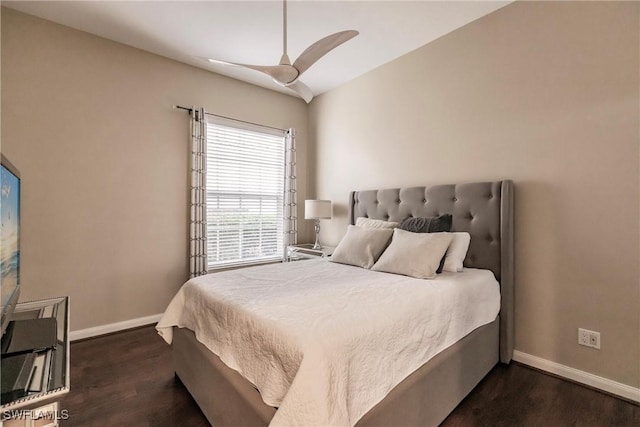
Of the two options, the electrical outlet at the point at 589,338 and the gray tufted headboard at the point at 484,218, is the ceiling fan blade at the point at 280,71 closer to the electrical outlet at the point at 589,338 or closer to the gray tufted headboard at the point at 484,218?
the gray tufted headboard at the point at 484,218

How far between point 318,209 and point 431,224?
1.51m

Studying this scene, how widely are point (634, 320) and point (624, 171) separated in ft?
3.07

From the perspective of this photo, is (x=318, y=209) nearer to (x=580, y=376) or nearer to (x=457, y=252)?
(x=457, y=252)

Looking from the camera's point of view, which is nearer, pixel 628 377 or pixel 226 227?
pixel 628 377

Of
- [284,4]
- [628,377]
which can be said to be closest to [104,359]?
[284,4]

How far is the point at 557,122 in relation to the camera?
2.11 m

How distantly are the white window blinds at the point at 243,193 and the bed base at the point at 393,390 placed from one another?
5.68 ft

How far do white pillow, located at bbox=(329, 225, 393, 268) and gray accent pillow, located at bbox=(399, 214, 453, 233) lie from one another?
0.66 ft

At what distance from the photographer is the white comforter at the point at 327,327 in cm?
107

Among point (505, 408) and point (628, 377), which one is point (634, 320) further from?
point (505, 408)

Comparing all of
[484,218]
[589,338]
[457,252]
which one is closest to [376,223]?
[457,252]

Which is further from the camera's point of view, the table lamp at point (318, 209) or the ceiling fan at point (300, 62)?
the table lamp at point (318, 209)

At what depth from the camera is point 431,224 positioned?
2449 mm

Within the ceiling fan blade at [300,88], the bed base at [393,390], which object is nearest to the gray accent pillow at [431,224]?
the bed base at [393,390]
